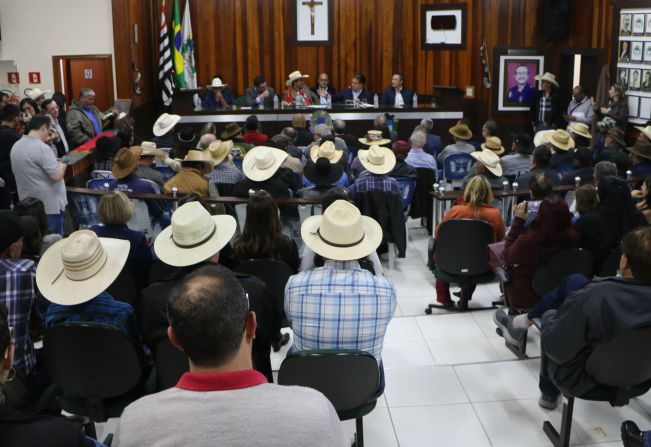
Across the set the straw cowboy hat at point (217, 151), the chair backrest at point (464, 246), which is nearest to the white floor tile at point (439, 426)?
the chair backrest at point (464, 246)

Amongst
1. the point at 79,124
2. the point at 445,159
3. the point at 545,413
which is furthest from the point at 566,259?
the point at 79,124

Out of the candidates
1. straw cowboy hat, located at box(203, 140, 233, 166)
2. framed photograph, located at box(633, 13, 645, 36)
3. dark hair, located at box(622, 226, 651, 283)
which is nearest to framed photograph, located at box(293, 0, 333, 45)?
framed photograph, located at box(633, 13, 645, 36)

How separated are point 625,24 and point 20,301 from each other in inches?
411

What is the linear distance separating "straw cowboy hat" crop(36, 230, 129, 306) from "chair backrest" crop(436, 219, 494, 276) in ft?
8.34

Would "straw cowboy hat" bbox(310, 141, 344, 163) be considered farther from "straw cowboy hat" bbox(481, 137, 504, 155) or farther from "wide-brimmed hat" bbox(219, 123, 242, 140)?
"straw cowboy hat" bbox(481, 137, 504, 155)

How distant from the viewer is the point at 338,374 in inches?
125

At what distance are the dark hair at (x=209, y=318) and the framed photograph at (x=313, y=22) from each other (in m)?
13.4

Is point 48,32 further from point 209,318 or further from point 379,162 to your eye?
point 209,318

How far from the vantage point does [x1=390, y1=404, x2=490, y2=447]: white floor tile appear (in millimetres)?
3811

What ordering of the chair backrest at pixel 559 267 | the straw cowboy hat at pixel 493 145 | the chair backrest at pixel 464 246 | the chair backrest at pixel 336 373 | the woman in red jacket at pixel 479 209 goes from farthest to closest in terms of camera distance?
the straw cowboy hat at pixel 493 145 → the woman in red jacket at pixel 479 209 → the chair backrest at pixel 464 246 → the chair backrest at pixel 559 267 → the chair backrest at pixel 336 373

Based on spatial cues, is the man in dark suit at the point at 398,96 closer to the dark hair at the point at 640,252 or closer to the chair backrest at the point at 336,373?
the dark hair at the point at 640,252

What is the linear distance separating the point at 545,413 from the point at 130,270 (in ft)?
8.66

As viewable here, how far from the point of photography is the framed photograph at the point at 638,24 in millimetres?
10836

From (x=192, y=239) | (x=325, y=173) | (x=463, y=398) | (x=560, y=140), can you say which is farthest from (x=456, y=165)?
(x=192, y=239)
